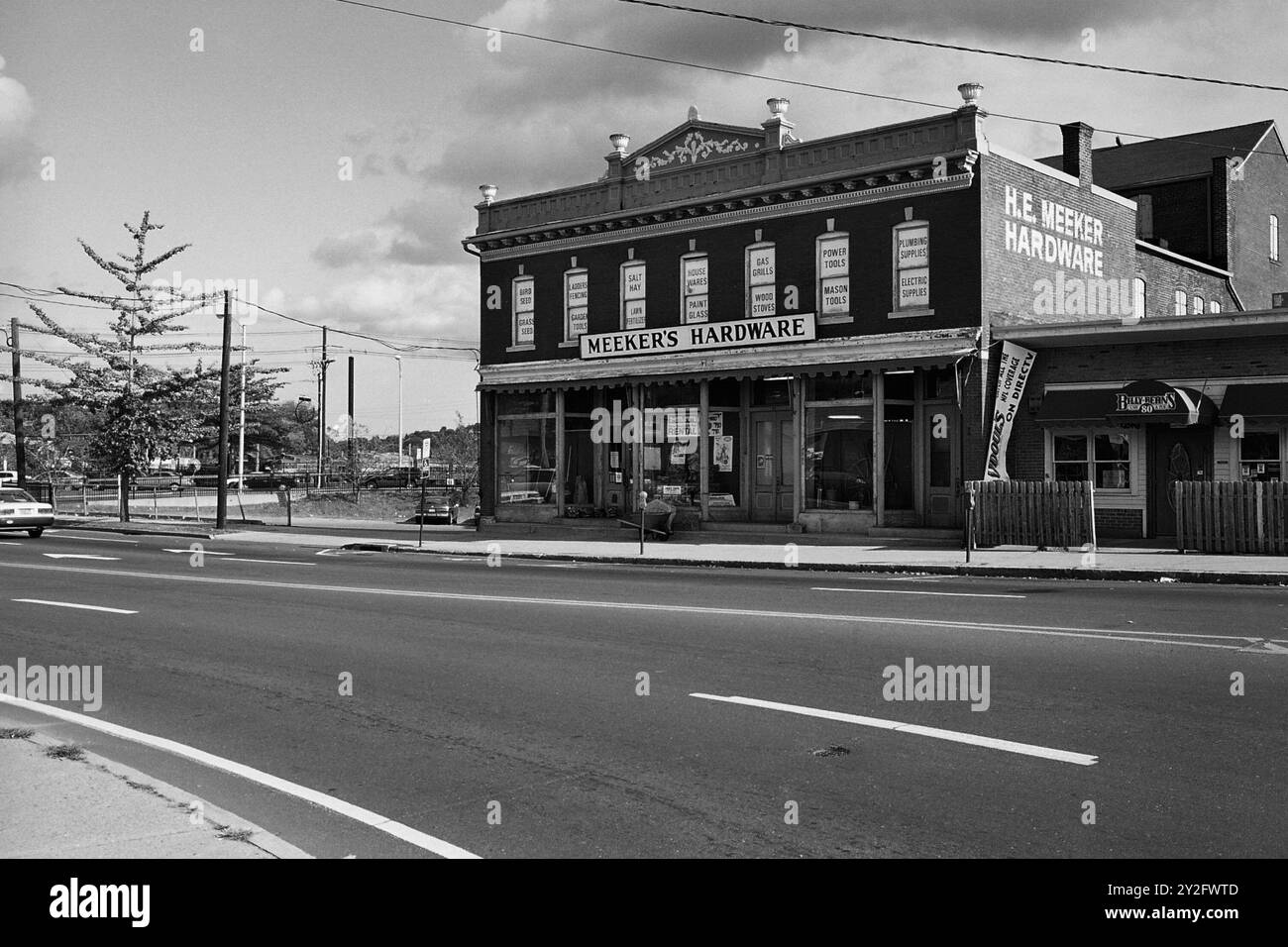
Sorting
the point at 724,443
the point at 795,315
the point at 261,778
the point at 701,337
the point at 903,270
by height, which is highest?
the point at 903,270

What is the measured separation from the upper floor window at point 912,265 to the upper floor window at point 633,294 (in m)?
7.21

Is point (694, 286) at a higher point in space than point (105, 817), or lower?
higher

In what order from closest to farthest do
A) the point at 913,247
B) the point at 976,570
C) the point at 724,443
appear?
the point at 976,570
the point at 913,247
the point at 724,443

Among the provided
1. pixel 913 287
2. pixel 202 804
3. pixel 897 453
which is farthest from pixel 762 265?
pixel 202 804

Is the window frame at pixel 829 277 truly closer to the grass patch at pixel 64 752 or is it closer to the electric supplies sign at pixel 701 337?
the electric supplies sign at pixel 701 337

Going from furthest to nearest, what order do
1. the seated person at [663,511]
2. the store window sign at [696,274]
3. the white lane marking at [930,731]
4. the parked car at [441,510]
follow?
the parked car at [441,510] → the store window sign at [696,274] → the seated person at [663,511] → the white lane marking at [930,731]

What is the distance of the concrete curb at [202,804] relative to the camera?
528 centimetres

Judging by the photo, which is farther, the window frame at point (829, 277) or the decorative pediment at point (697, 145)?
the decorative pediment at point (697, 145)

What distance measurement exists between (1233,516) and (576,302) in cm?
1733

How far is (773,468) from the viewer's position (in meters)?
28.4

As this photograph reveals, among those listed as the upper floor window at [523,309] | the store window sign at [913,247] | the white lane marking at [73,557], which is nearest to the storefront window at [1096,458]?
the store window sign at [913,247]

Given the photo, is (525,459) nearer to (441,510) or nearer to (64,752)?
(441,510)

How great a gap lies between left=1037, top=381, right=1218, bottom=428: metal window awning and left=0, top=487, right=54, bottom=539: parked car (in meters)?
27.9
